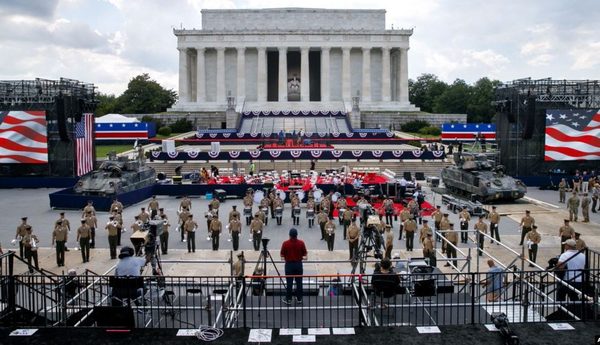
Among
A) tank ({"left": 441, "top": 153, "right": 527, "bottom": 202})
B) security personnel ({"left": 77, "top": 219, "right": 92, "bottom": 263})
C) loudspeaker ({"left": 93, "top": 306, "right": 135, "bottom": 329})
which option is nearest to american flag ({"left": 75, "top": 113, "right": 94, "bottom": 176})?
security personnel ({"left": 77, "top": 219, "right": 92, "bottom": 263})

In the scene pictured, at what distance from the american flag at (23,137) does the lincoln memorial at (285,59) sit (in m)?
42.8

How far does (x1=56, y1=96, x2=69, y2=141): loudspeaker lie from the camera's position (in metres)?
38.7

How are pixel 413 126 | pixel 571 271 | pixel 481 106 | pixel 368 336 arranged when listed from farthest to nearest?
pixel 481 106 → pixel 413 126 → pixel 571 271 → pixel 368 336

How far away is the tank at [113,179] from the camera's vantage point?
1245 inches

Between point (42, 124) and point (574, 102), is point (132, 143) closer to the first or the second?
point (42, 124)

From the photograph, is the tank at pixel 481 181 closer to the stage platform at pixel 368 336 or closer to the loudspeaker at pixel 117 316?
the stage platform at pixel 368 336

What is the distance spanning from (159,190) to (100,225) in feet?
32.6

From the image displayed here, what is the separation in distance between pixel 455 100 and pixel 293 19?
3032cm

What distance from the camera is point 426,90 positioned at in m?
117

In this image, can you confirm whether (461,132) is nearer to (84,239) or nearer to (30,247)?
(84,239)

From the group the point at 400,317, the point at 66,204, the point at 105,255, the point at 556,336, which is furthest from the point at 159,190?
the point at 556,336

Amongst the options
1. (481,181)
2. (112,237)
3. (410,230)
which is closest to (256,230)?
(112,237)

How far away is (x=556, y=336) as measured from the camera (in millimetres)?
9805

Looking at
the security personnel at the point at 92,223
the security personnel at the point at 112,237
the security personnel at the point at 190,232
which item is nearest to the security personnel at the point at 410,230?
the security personnel at the point at 190,232
